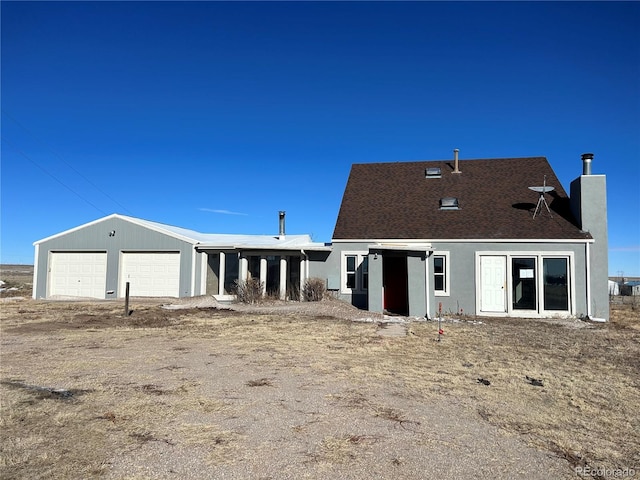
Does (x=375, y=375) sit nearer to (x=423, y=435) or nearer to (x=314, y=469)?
(x=423, y=435)

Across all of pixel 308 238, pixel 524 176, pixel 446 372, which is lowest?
pixel 446 372

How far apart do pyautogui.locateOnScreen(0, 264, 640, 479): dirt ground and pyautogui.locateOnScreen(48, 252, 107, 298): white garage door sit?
9.90 meters

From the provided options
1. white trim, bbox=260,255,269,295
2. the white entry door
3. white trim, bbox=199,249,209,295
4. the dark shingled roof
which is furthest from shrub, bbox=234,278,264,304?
the white entry door

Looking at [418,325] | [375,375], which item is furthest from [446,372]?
[418,325]

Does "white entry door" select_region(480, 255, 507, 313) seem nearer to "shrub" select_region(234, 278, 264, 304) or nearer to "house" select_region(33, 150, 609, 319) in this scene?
"house" select_region(33, 150, 609, 319)

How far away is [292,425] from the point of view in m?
4.79

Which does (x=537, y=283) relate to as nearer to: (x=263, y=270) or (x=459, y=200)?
(x=459, y=200)

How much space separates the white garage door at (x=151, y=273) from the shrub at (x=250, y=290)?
137 inches

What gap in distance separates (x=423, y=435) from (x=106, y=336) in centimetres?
871

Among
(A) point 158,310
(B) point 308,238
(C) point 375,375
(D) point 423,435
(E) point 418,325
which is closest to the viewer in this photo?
(D) point 423,435

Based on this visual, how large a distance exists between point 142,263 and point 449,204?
14.2 metres

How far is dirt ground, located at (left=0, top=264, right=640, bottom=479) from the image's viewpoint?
3.87 metres

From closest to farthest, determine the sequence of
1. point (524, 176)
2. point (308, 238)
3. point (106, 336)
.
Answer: point (106, 336) < point (524, 176) < point (308, 238)

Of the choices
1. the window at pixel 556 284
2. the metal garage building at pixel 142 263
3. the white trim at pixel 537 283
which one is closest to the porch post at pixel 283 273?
the metal garage building at pixel 142 263
